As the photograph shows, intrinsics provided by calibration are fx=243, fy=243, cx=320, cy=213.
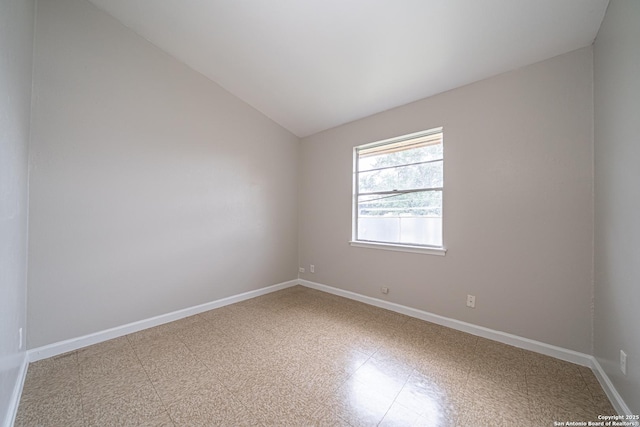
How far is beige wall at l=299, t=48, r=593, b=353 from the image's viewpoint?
1.97 metres

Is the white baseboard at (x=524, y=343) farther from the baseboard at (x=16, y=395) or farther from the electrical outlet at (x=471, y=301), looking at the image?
the baseboard at (x=16, y=395)

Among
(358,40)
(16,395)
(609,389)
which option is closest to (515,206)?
(609,389)

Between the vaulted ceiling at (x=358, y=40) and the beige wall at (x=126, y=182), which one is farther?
the beige wall at (x=126, y=182)

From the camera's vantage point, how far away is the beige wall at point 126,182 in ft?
6.84

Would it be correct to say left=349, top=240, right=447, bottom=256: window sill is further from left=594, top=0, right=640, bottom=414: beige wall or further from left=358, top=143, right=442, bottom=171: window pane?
left=594, top=0, right=640, bottom=414: beige wall

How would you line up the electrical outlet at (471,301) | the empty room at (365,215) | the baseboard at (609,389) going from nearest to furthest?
the baseboard at (609,389) → the empty room at (365,215) → the electrical outlet at (471,301)

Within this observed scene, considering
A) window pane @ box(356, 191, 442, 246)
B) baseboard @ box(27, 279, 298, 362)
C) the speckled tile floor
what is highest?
window pane @ box(356, 191, 442, 246)

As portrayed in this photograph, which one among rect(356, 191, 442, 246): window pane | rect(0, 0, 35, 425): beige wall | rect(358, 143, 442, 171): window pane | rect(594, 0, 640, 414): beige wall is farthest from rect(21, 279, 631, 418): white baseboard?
rect(358, 143, 442, 171): window pane

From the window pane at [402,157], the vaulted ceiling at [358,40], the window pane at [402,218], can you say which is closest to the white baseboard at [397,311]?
the window pane at [402,218]

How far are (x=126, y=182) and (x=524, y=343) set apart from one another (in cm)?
410

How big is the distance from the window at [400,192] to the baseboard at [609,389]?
54.2 inches

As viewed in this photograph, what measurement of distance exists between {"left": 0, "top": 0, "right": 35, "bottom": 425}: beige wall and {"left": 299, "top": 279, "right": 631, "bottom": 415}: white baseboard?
3135 millimetres

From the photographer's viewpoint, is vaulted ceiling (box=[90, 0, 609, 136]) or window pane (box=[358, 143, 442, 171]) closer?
vaulted ceiling (box=[90, 0, 609, 136])

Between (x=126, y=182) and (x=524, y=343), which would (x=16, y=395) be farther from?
(x=524, y=343)
